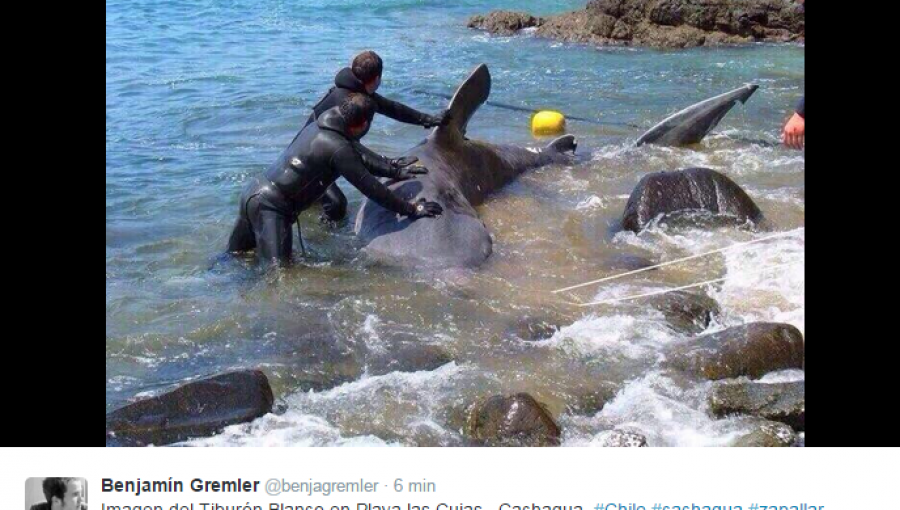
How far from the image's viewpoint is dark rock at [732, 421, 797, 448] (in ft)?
17.4

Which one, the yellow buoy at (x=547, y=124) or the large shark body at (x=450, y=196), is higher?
the large shark body at (x=450, y=196)

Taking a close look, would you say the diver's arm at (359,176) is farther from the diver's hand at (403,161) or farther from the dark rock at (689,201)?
the dark rock at (689,201)

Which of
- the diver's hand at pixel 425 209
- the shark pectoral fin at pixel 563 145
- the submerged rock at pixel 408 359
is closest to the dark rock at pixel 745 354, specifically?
the submerged rock at pixel 408 359

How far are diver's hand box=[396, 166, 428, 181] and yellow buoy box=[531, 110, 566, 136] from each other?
4.00 m

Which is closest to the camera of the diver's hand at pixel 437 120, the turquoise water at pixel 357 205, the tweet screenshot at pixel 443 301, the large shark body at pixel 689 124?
the tweet screenshot at pixel 443 301

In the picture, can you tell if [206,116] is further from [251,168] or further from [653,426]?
[653,426]

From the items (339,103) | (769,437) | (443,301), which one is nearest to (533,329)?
(443,301)

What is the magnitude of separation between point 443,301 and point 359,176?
3.77 feet

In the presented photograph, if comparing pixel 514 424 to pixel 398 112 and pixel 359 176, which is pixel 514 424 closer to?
pixel 359 176

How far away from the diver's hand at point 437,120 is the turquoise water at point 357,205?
84cm

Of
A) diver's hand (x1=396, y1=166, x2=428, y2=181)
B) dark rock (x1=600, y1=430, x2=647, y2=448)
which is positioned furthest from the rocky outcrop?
dark rock (x1=600, y1=430, x2=647, y2=448)

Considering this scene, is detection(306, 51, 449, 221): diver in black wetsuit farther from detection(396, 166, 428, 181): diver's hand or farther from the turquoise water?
detection(396, 166, 428, 181): diver's hand

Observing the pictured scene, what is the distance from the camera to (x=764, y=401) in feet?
18.5

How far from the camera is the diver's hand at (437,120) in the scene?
364 inches
